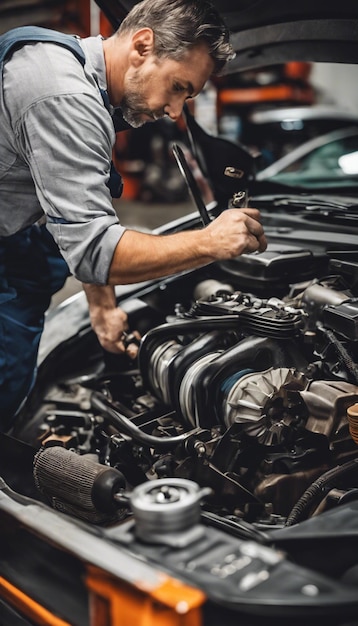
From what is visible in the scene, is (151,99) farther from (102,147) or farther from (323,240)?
(323,240)

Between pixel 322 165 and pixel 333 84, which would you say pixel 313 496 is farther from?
pixel 333 84

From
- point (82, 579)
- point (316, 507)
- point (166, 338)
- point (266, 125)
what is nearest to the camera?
point (82, 579)

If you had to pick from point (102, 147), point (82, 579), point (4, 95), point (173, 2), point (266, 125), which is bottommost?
point (266, 125)

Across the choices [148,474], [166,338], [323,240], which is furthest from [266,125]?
[148,474]

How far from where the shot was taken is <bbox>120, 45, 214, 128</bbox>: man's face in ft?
5.45

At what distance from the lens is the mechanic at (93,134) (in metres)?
1.49

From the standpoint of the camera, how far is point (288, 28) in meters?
2.07

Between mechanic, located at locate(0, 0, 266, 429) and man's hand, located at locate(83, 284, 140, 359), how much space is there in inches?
8.4

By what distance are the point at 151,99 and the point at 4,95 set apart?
348 millimetres

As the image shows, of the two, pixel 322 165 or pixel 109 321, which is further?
pixel 322 165

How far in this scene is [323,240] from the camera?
6.49ft

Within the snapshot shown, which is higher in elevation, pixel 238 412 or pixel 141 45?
pixel 141 45

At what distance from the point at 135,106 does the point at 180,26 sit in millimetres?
221

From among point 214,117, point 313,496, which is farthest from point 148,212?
point 313,496
